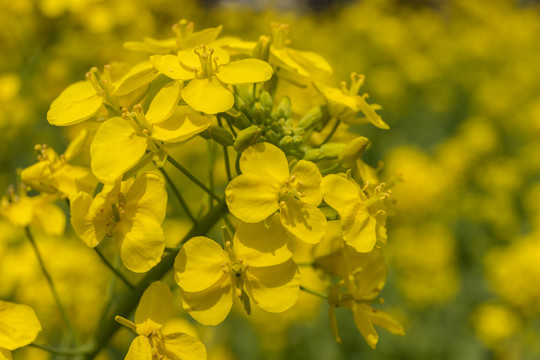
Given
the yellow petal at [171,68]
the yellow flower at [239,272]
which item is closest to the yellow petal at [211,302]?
the yellow flower at [239,272]

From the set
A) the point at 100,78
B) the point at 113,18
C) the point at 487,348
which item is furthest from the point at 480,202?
the point at 100,78

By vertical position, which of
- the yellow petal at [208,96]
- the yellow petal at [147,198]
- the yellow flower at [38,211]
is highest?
the yellow petal at [208,96]

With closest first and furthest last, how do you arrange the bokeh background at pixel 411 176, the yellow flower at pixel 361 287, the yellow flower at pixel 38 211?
the yellow flower at pixel 361 287
the yellow flower at pixel 38 211
the bokeh background at pixel 411 176

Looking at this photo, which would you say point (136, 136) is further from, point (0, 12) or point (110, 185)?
point (0, 12)

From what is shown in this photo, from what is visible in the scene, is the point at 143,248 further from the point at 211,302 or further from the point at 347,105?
the point at 347,105

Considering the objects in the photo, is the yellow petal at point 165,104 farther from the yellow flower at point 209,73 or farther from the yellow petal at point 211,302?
the yellow petal at point 211,302

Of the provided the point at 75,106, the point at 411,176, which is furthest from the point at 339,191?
the point at 411,176

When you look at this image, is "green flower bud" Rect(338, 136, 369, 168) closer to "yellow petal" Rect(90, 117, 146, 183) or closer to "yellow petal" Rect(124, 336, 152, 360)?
"yellow petal" Rect(90, 117, 146, 183)
